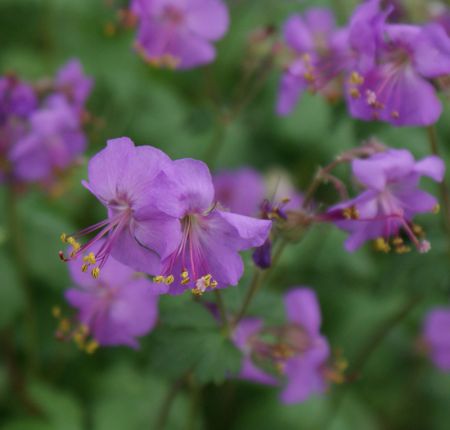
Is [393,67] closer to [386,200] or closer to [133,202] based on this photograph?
[386,200]

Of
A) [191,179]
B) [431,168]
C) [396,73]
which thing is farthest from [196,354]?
[396,73]

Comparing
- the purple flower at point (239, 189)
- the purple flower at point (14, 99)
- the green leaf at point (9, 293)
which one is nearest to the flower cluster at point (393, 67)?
the purple flower at point (14, 99)

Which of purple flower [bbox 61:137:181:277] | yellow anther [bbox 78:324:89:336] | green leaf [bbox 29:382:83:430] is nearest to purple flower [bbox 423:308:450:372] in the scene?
green leaf [bbox 29:382:83:430]

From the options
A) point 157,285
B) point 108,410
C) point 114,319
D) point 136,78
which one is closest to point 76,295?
point 114,319

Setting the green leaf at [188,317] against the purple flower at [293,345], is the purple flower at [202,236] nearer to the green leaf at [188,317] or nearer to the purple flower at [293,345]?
the green leaf at [188,317]

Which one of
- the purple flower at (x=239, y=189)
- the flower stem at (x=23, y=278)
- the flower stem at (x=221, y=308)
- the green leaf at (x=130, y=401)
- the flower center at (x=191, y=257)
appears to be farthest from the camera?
the purple flower at (x=239, y=189)

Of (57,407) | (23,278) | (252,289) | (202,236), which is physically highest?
(202,236)
